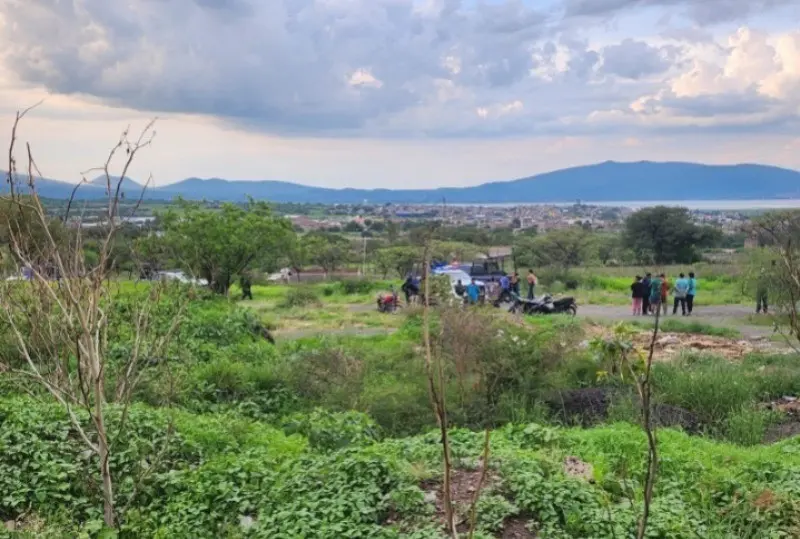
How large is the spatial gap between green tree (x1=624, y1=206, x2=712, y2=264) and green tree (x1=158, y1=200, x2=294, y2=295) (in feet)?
111

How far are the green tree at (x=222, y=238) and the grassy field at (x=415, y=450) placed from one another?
1378cm

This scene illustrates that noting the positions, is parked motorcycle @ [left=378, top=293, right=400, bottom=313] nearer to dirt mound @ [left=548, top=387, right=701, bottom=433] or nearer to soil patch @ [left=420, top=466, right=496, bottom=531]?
dirt mound @ [left=548, top=387, right=701, bottom=433]

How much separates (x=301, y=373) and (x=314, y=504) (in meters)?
6.03

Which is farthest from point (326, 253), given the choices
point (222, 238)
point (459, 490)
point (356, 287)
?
point (459, 490)

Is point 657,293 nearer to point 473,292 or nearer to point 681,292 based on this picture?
point 473,292

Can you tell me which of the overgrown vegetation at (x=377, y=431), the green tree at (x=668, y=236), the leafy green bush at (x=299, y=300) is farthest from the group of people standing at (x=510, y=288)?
the green tree at (x=668, y=236)

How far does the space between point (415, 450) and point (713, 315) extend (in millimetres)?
19110

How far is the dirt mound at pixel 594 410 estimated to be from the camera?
902cm

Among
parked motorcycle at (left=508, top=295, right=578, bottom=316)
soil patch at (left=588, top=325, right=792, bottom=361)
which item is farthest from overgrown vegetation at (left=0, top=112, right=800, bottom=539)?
parked motorcycle at (left=508, top=295, right=578, bottom=316)

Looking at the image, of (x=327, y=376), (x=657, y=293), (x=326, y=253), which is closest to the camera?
(x=657, y=293)

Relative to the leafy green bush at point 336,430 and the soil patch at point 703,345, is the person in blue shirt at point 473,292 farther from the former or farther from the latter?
the leafy green bush at point 336,430

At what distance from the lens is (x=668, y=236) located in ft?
181

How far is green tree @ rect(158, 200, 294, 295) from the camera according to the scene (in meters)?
25.4

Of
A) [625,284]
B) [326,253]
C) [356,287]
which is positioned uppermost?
[625,284]
